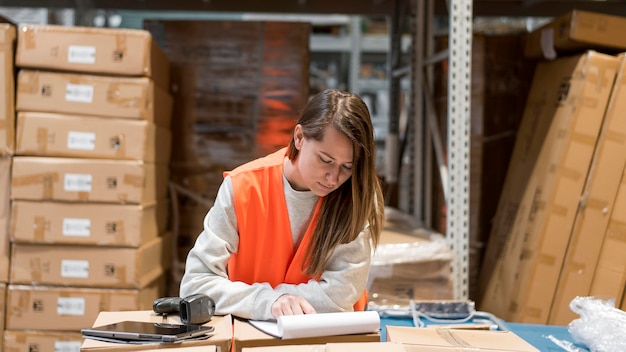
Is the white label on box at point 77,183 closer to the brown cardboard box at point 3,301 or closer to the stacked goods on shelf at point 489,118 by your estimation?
the brown cardboard box at point 3,301

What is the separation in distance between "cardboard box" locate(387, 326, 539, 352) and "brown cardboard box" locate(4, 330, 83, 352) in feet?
6.25

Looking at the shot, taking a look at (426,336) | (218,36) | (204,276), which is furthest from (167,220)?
(426,336)

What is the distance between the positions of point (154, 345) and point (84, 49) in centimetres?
193

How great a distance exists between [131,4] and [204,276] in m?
2.85

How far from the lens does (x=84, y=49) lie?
285 centimetres

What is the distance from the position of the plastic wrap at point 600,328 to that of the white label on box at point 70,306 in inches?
80.8

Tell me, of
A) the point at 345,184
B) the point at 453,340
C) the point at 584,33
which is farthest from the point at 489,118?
the point at 453,340

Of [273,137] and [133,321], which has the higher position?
[273,137]

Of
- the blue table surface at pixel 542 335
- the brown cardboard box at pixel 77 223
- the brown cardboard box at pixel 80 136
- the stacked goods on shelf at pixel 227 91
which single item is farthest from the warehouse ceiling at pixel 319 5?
the blue table surface at pixel 542 335

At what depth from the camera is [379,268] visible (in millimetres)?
2754

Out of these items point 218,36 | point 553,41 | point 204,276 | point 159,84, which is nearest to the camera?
point 204,276

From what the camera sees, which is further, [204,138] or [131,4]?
[131,4]

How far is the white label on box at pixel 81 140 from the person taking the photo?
112 inches

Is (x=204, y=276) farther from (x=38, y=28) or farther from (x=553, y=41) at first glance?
(x=553, y=41)
